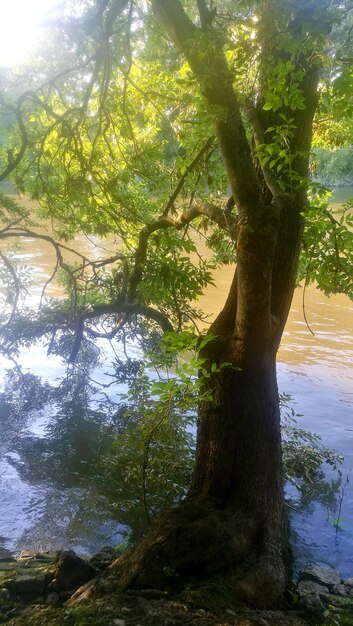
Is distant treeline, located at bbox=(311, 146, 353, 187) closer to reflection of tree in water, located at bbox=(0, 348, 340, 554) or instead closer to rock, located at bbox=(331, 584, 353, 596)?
reflection of tree in water, located at bbox=(0, 348, 340, 554)

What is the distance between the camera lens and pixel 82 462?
8211mm

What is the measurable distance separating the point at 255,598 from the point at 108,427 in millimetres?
5762

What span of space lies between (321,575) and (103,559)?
7.57 feet

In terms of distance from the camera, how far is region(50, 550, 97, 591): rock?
14.1ft

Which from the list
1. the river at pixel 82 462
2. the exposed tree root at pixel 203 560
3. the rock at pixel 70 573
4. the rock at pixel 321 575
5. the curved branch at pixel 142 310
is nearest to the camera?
the exposed tree root at pixel 203 560

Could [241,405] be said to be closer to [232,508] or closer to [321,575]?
[232,508]

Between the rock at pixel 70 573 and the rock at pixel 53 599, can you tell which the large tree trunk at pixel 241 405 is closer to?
the rock at pixel 70 573

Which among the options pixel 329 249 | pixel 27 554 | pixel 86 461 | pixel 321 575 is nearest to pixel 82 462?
pixel 86 461

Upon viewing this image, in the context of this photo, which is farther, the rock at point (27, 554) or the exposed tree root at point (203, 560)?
the rock at point (27, 554)

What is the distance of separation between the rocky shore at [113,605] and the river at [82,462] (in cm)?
124

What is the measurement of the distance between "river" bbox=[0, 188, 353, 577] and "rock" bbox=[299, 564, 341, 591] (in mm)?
447

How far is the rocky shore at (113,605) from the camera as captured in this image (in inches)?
137

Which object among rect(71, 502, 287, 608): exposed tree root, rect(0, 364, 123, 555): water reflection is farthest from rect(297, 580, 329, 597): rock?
rect(0, 364, 123, 555): water reflection

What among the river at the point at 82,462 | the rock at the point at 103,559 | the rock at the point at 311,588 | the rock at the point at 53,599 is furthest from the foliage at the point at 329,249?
the rock at the point at 53,599
